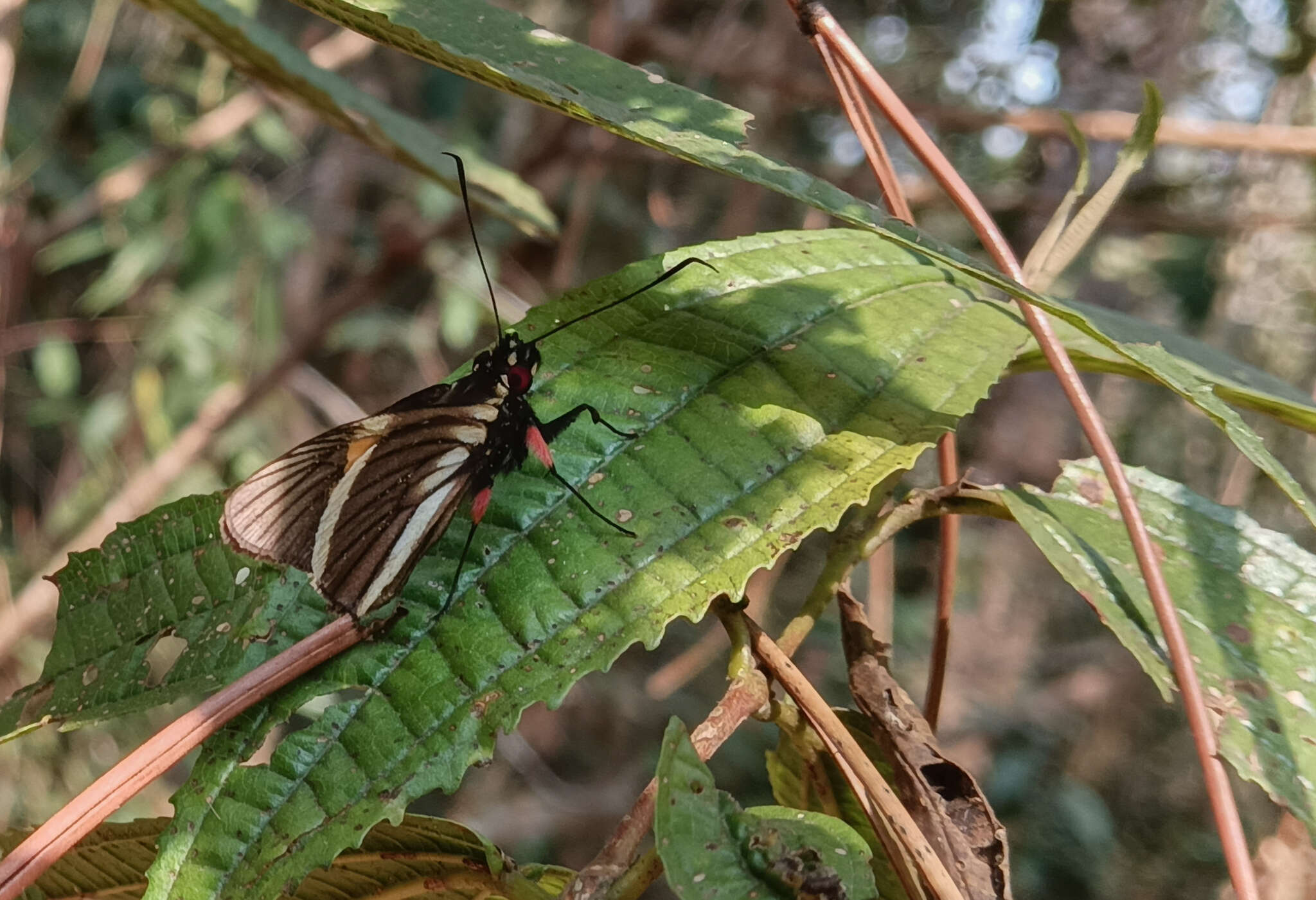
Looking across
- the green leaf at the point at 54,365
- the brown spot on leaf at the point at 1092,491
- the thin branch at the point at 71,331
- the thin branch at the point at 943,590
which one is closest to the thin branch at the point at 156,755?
the thin branch at the point at 943,590

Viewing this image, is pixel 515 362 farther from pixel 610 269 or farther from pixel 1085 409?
pixel 610 269

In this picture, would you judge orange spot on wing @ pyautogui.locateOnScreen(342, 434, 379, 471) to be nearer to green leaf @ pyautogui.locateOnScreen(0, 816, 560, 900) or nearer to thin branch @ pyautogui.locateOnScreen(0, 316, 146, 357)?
green leaf @ pyautogui.locateOnScreen(0, 816, 560, 900)

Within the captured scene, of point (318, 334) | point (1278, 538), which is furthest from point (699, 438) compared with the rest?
point (318, 334)

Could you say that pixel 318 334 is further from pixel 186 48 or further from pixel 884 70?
pixel 884 70

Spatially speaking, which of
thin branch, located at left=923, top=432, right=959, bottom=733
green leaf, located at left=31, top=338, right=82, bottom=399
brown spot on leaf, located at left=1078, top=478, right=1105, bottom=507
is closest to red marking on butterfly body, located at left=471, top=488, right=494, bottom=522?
thin branch, located at left=923, top=432, right=959, bottom=733

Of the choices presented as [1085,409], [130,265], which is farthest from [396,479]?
[130,265]

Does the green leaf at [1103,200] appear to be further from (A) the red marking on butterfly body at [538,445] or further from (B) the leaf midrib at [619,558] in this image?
(A) the red marking on butterfly body at [538,445]
